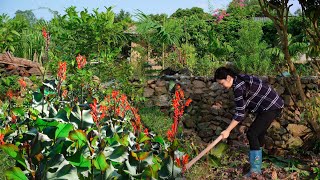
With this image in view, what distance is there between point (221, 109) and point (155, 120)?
53.3 inches

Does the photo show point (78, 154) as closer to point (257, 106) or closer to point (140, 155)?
point (140, 155)

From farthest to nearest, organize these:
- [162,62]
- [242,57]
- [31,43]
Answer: [31,43] → [162,62] → [242,57]

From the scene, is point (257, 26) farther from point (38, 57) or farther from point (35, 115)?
point (35, 115)

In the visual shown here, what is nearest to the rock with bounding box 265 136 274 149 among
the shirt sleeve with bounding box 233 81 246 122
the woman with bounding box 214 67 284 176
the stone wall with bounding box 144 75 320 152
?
the stone wall with bounding box 144 75 320 152

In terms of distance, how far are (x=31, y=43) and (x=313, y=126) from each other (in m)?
9.08

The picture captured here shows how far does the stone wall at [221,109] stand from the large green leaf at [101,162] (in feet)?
18.0

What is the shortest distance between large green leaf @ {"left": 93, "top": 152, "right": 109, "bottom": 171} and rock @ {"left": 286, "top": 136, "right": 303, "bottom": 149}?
18.9 feet

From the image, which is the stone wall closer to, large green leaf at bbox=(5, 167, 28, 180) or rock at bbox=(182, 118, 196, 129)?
rock at bbox=(182, 118, 196, 129)

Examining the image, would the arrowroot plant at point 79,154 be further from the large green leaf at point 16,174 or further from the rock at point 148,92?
the rock at point 148,92

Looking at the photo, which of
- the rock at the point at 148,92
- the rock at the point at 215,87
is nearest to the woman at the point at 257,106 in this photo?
the rock at the point at 215,87

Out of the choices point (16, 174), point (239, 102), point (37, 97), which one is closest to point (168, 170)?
point (16, 174)

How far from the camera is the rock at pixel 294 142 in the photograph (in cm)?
739

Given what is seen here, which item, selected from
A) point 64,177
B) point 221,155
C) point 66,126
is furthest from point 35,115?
point 221,155

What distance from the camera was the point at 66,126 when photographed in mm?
2207
